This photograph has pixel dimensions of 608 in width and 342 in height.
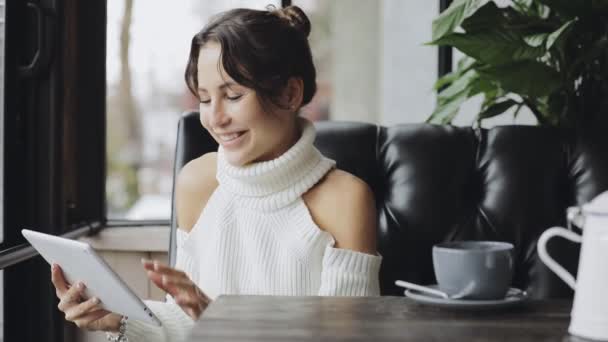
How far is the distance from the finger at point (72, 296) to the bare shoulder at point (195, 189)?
0.39m

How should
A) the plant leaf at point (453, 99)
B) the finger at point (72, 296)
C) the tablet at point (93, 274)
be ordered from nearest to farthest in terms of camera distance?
the tablet at point (93, 274), the finger at point (72, 296), the plant leaf at point (453, 99)

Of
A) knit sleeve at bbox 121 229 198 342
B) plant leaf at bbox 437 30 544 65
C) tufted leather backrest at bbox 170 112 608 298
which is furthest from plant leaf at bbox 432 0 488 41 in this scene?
knit sleeve at bbox 121 229 198 342

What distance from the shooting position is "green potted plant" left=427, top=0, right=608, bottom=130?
1989 millimetres

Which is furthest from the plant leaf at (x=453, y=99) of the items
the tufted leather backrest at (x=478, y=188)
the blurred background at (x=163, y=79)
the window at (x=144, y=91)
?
the window at (x=144, y=91)

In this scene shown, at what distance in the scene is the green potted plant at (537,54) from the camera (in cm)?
199

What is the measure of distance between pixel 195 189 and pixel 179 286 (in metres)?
0.47

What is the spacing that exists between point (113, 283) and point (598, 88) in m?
1.37

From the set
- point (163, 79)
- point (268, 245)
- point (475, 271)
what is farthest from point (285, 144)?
point (163, 79)

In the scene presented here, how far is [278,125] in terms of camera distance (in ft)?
5.22

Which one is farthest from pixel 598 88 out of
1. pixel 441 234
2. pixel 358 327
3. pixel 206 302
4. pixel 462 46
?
pixel 358 327

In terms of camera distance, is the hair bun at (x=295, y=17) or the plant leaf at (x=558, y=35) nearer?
the hair bun at (x=295, y=17)

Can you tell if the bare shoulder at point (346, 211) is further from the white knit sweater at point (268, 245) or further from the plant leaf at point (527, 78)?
the plant leaf at point (527, 78)

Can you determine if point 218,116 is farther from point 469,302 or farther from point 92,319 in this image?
point 469,302

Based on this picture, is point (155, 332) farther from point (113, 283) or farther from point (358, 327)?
point (358, 327)
